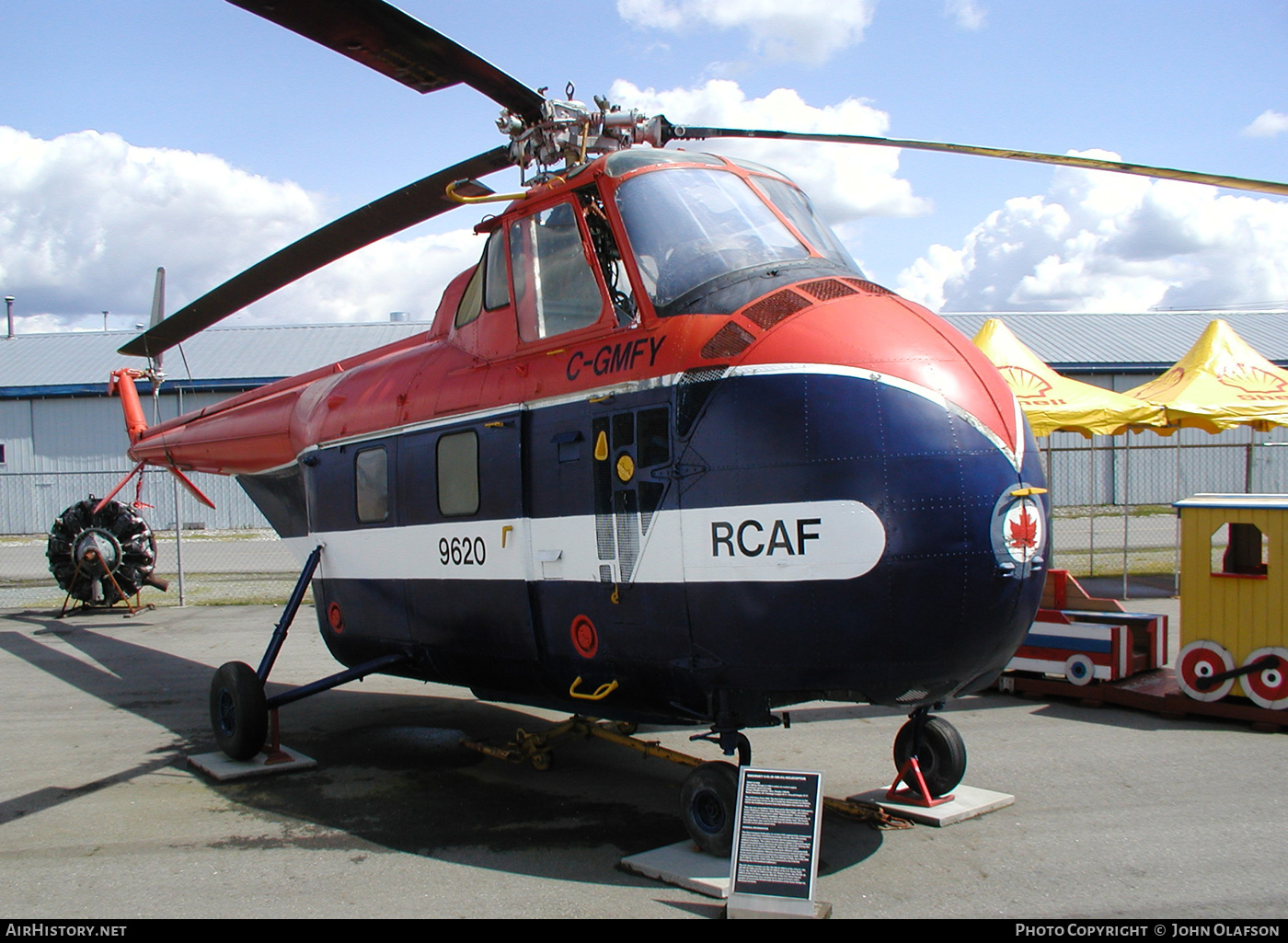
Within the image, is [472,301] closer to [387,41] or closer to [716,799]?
[387,41]

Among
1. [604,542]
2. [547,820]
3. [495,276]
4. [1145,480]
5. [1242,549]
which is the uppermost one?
[495,276]

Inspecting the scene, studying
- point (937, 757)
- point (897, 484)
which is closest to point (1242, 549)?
point (937, 757)

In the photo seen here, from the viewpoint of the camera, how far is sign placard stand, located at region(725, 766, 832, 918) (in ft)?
15.0

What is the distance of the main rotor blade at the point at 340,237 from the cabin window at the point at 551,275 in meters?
1.17

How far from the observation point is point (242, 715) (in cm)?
755

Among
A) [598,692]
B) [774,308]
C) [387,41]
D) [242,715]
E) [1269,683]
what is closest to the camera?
[774,308]

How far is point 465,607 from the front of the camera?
6691 millimetres

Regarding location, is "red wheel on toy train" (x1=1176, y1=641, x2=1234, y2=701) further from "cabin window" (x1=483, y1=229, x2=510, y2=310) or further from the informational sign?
"cabin window" (x1=483, y1=229, x2=510, y2=310)

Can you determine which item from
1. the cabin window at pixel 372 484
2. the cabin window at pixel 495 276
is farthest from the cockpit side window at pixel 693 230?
the cabin window at pixel 372 484

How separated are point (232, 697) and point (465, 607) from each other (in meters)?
2.35

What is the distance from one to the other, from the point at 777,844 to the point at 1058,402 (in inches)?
420

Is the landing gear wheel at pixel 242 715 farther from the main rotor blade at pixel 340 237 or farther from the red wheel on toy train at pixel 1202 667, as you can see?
the red wheel on toy train at pixel 1202 667

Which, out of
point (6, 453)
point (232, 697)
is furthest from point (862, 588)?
point (6, 453)
